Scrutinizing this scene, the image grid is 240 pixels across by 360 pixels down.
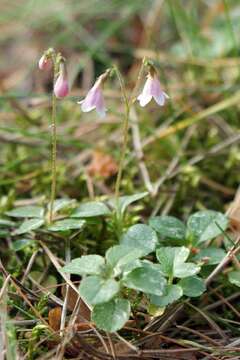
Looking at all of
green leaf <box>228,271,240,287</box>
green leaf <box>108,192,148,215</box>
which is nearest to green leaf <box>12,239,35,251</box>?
green leaf <box>108,192,148,215</box>

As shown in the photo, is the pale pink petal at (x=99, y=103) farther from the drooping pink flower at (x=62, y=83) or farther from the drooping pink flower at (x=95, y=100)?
the drooping pink flower at (x=62, y=83)

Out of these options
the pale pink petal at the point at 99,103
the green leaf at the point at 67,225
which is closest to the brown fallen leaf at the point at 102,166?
the green leaf at the point at 67,225

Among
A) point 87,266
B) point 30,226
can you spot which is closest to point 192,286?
point 87,266

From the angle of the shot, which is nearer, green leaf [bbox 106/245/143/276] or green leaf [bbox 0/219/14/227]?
green leaf [bbox 106/245/143/276]

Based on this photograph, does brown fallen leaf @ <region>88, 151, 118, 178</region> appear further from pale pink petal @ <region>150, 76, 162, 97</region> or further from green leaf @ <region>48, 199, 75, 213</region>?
pale pink petal @ <region>150, 76, 162, 97</region>

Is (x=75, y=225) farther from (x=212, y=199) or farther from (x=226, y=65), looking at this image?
(x=226, y=65)

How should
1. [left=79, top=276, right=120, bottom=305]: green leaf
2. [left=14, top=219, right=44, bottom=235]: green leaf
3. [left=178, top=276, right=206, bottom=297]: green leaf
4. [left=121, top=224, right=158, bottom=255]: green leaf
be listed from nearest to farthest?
1. [left=79, top=276, right=120, bottom=305]: green leaf
2. [left=178, top=276, right=206, bottom=297]: green leaf
3. [left=121, top=224, right=158, bottom=255]: green leaf
4. [left=14, top=219, right=44, bottom=235]: green leaf
